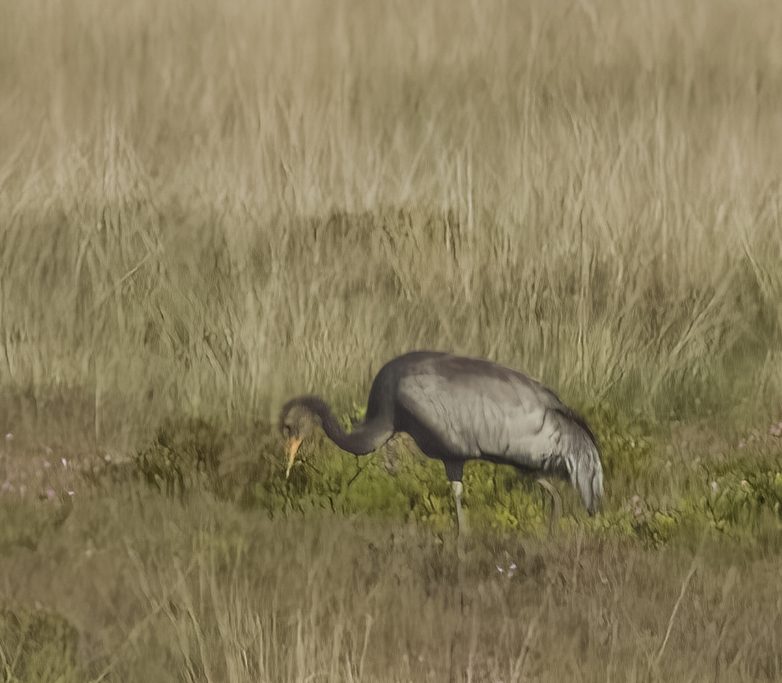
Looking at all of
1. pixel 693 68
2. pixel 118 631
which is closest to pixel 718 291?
pixel 693 68

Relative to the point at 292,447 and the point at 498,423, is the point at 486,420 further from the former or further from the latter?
the point at 292,447

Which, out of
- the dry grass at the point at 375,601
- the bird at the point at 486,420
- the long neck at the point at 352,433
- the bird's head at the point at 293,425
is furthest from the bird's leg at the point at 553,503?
the bird's head at the point at 293,425

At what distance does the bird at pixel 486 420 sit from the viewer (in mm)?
4434

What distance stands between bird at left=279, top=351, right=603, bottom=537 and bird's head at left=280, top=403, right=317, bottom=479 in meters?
0.40

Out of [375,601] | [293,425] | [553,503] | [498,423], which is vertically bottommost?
[553,503]

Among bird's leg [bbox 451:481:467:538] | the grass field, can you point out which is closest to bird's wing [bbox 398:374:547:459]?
bird's leg [bbox 451:481:467:538]

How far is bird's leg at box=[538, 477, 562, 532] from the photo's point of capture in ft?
14.9

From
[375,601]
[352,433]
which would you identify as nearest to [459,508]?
[352,433]

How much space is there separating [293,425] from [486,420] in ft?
2.85

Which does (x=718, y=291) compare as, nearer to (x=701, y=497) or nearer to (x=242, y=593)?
(x=701, y=497)

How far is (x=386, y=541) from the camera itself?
430 cm

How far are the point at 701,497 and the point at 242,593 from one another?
6.70ft

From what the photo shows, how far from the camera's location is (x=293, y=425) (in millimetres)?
4789

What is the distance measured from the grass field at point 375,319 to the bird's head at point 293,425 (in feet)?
0.70
